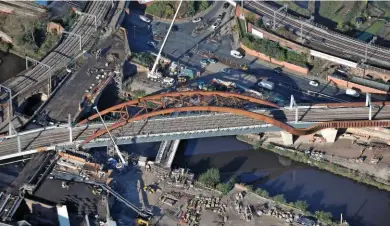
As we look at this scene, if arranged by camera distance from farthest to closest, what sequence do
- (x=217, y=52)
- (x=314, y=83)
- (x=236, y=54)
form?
(x=217, y=52) < (x=236, y=54) < (x=314, y=83)

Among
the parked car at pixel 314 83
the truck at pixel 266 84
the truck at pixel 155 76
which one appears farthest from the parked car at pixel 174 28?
the parked car at pixel 314 83

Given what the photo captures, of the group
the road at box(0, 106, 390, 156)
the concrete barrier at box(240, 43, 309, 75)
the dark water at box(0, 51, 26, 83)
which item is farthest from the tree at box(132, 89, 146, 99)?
the concrete barrier at box(240, 43, 309, 75)

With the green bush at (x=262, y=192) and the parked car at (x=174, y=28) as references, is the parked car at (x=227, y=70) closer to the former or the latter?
the parked car at (x=174, y=28)

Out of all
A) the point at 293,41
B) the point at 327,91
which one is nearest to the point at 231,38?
the point at 293,41

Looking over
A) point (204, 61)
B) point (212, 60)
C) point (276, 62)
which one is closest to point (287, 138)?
point (276, 62)

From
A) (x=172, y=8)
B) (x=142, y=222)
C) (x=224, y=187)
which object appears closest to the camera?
(x=142, y=222)

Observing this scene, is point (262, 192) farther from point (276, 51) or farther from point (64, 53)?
point (64, 53)
